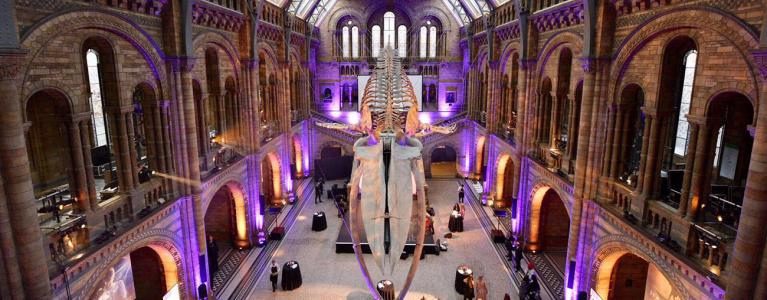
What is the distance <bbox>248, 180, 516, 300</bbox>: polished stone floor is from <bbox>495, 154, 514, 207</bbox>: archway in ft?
6.32

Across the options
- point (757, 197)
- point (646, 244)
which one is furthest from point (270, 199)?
point (757, 197)

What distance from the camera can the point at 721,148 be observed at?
13.0 meters

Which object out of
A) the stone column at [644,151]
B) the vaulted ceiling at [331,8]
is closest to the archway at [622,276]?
the stone column at [644,151]

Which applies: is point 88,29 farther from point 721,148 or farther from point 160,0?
point 721,148

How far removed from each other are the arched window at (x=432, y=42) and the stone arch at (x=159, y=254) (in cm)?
2336

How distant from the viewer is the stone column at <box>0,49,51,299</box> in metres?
6.95

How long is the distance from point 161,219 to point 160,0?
5721 millimetres

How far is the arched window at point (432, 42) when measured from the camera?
Result: 1240 inches

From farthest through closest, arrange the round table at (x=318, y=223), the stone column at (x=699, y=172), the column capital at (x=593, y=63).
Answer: the round table at (x=318, y=223) → the column capital at (x=593, y=63) → the stone column at (x=699, y=172)

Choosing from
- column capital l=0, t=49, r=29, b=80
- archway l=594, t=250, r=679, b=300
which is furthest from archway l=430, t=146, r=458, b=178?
column capital l=0, t=49, r=29, b=80

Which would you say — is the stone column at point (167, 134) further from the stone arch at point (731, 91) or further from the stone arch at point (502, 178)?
the stone arch at point (502, 178)

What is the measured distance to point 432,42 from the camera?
31.7 meters

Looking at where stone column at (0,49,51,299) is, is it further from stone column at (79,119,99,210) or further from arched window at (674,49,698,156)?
arched window at (674,49,698,156)

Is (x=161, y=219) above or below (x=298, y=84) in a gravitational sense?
below
